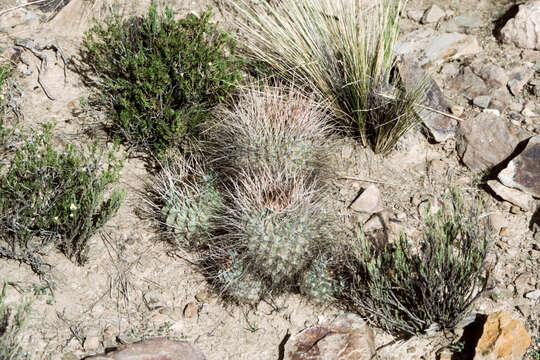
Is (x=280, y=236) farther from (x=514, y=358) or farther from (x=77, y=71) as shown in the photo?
(x=77, y=71)

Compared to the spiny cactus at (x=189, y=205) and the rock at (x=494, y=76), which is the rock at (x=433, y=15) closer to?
the rock at (x=494, y=76)

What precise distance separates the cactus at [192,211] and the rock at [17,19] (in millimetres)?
2412

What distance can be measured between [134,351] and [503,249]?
97.2 inches

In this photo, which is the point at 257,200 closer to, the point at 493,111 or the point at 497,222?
the point at 497,222

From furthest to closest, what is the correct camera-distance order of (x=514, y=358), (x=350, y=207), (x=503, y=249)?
(x=350, y=207) < (x=503, y=249) < (x=514, y=358)

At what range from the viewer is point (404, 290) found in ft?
11.9

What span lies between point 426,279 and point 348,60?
1.99 m

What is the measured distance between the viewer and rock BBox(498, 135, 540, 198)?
167 inches

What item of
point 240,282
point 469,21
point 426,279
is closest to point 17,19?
point 240,282

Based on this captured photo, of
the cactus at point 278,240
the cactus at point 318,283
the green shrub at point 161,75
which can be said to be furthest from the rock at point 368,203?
the green shrub at point 161,75

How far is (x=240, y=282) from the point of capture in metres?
3.76

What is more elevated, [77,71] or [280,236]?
[77,71]

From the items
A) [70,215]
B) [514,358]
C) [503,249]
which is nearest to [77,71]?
[70,215]

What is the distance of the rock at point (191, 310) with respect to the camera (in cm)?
387
